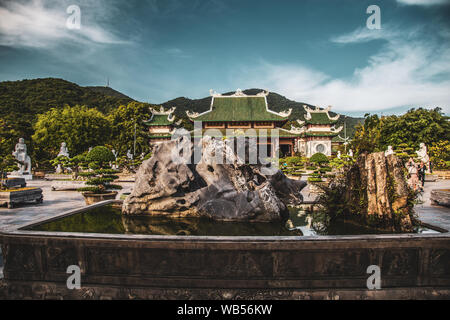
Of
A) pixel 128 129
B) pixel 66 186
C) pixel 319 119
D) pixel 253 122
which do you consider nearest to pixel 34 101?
pixel 128 129

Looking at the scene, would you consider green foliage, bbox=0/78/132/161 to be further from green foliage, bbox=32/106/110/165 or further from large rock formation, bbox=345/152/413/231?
large rock formation, bbox=345/152/413/231

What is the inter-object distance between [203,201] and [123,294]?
2485mm

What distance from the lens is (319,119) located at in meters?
40.5

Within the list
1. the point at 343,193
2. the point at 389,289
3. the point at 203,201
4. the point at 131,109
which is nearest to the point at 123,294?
the point at 203,201

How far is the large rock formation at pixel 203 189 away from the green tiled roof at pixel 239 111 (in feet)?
95.2

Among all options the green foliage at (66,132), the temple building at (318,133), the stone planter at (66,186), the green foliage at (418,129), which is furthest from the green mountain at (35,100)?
the green foliage at (418,129)

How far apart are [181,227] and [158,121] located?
38.2m

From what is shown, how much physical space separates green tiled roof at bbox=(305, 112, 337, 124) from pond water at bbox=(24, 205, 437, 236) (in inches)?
1479

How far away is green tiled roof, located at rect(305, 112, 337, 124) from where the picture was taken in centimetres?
3991

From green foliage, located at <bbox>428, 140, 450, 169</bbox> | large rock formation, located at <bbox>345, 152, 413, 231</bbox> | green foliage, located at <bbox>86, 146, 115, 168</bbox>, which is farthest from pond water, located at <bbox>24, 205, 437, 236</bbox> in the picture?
green foliage, located at <bbox>428, 140, 450, 169</bbox>

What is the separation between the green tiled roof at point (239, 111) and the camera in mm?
34562

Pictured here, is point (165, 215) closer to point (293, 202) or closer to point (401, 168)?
point (293, 202)

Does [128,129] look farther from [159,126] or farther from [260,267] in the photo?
[260,267]

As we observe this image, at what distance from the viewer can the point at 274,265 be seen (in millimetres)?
3318
